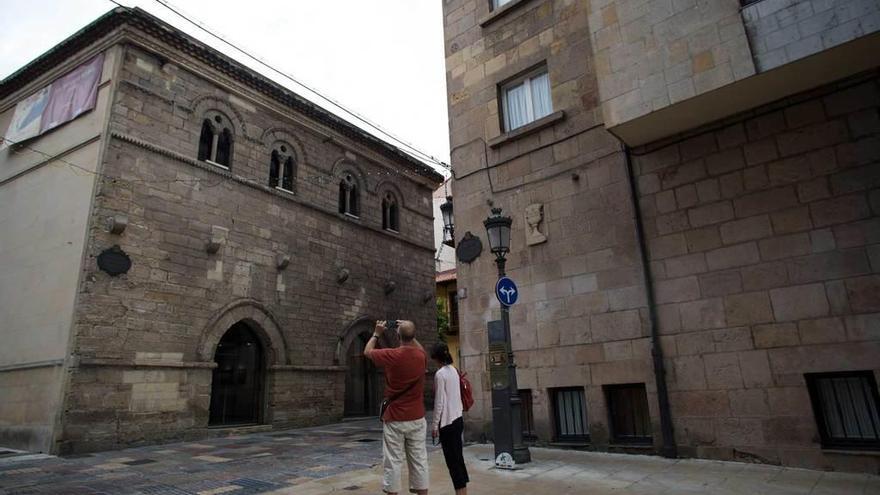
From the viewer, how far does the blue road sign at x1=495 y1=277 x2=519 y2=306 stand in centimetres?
666

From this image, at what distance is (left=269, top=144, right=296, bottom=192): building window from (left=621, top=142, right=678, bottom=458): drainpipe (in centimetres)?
960

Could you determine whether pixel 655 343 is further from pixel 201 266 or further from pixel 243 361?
pixel 243 361

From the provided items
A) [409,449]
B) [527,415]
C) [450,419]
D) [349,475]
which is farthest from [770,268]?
[349,475]

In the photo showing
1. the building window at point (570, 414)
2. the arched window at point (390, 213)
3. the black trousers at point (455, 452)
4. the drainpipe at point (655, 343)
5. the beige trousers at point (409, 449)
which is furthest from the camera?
the arched window at point (390, 213)

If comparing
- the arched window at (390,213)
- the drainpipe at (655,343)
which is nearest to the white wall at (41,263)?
the arched window at (390,213)

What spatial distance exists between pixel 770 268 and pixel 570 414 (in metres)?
3.46

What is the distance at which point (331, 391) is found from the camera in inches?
551

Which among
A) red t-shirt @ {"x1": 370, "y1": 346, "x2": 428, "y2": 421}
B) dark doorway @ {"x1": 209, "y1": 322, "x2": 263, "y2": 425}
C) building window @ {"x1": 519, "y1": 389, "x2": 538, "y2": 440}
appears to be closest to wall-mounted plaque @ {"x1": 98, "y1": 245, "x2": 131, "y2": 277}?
dark doorway @ {"x1": 209, "y1": 322, "x2": 263, "y2": 425}

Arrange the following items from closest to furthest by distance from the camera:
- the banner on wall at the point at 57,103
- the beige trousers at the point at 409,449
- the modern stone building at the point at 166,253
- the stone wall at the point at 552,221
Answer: the beige trousers at the point at 409,449 < the stone wall at the point at 552,221 < the modern stone building at the point at 166,253 < the banner on wall at the point at 57,103

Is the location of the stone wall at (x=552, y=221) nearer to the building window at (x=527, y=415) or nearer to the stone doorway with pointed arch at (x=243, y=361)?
the building window at (x=527, y=415)

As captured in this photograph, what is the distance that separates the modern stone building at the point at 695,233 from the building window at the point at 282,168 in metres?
7.17

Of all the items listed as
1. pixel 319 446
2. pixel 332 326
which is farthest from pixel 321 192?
pixel 319 446

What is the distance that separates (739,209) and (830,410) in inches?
100

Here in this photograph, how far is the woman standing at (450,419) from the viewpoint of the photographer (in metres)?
4.55
